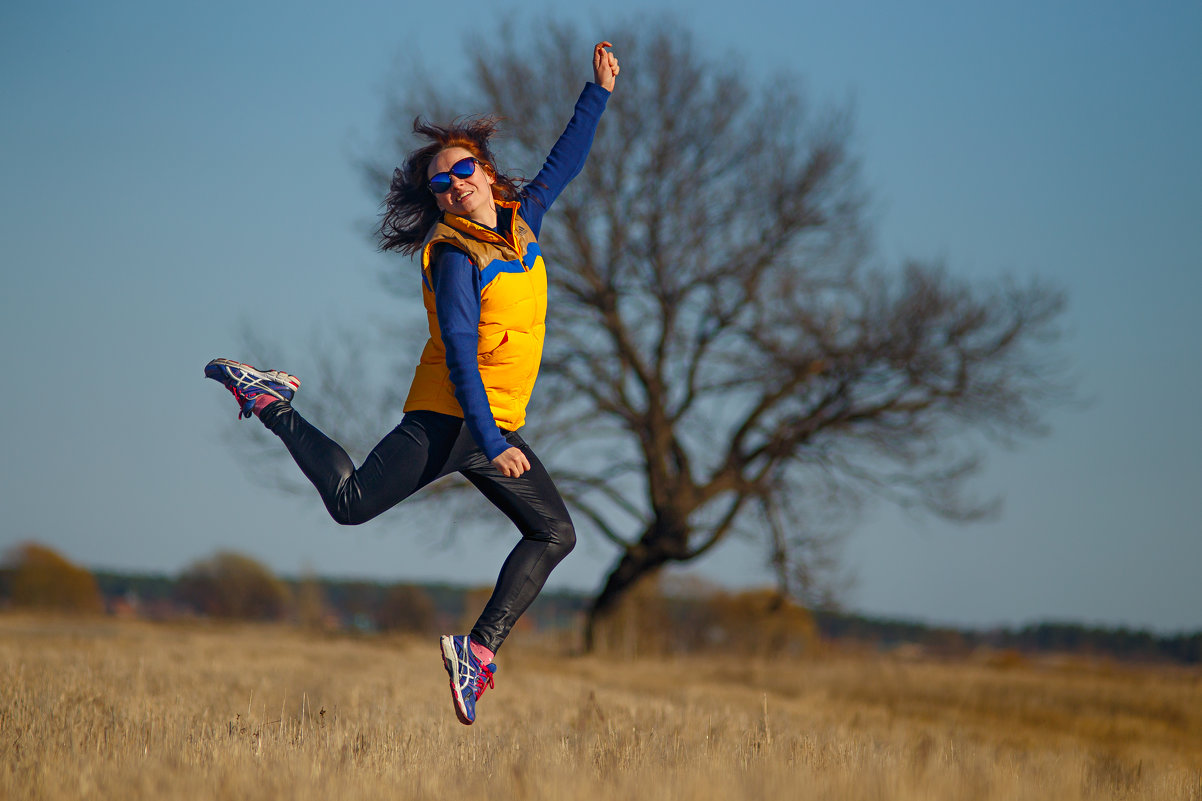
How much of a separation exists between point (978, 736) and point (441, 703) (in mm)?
4109

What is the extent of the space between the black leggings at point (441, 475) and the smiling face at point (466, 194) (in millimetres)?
746

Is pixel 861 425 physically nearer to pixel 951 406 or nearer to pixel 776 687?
pixel 951 406

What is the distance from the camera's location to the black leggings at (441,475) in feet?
11.6

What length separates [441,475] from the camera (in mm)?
3596

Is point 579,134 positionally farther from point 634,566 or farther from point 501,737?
point 634,566

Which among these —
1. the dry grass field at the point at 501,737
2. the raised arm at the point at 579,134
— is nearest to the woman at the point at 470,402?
the raised arm at the point at 579,134

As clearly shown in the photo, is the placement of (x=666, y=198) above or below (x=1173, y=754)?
above

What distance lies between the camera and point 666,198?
13.7 m

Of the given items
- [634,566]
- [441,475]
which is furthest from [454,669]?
[634,566]

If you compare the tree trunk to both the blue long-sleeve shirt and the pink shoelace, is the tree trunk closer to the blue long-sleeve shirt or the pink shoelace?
the pink shoelace

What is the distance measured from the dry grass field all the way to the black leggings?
580 mm

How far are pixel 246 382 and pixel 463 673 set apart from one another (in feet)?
4.53

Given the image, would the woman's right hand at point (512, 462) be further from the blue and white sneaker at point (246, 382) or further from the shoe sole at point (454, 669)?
the blue and white sneaker at point (246, 382)

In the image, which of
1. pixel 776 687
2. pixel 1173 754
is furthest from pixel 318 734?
pixel 776 687
